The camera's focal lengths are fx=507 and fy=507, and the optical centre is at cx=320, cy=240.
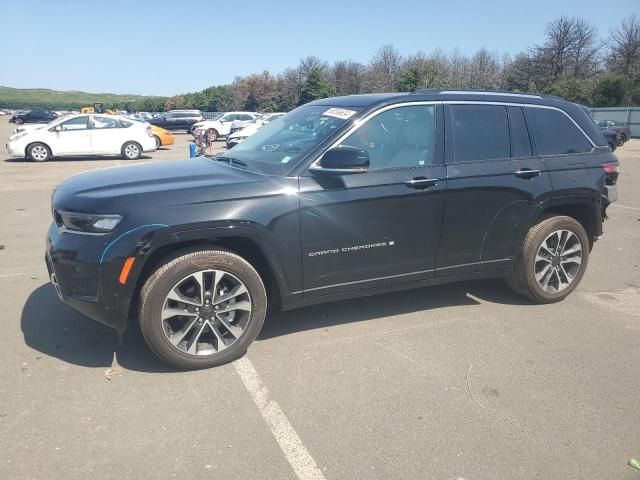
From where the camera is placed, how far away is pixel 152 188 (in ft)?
11.3

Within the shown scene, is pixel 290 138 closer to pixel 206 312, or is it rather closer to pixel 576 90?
pixel 206 312

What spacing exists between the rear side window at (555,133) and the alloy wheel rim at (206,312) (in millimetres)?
2975

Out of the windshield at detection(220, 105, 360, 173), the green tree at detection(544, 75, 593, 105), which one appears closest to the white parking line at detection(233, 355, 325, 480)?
the windshield at detection(220, 105, 360, 173)

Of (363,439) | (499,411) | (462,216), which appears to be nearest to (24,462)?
(363,439)

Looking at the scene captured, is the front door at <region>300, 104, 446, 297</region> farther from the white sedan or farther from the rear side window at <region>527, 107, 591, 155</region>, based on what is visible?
the white sedan

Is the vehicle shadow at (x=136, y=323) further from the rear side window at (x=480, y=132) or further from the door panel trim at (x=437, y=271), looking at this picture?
the rear side window at (x=480, y=132)

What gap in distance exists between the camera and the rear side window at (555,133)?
4.55 metres

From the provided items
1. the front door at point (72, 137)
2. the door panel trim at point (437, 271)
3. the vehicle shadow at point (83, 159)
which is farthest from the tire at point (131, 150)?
the door panel trim at point (437, 271)

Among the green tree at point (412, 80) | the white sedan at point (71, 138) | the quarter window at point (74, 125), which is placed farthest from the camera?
the green tree at point (412, 80)

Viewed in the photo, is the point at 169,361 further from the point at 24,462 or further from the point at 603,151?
the point at 603,151

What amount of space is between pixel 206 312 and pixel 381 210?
148 centimetres

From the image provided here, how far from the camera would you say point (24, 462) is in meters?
2.57

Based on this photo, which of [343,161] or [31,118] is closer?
[343,161]

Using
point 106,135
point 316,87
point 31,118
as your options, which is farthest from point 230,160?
point 316,87
